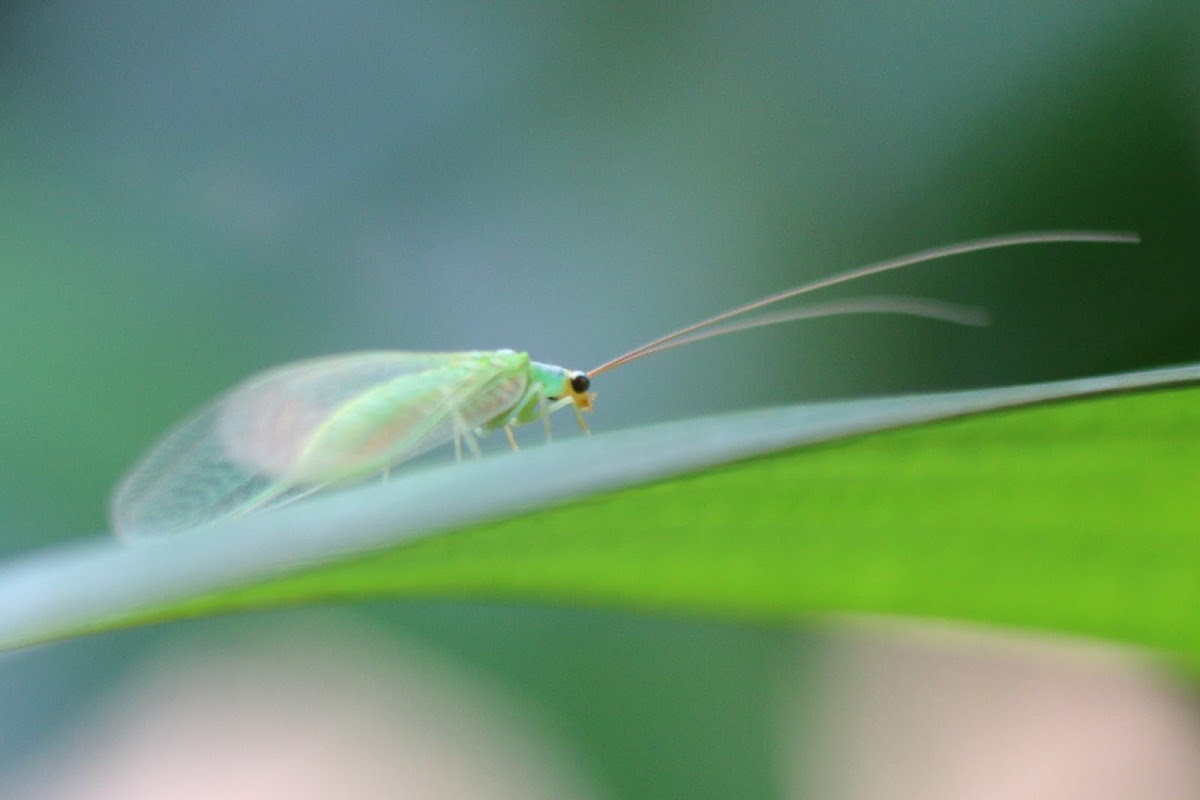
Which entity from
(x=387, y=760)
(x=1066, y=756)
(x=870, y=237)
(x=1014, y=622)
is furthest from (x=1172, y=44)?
(x=387, y=760)

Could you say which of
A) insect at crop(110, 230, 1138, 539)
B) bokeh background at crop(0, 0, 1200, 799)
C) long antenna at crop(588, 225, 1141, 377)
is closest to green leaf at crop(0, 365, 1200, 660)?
long antenna at crop(588, 225, 1141, 377)

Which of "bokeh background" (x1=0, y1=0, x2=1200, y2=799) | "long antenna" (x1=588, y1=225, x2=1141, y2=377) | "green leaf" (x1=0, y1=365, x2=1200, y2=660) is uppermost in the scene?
"bokeh background" (x1=0, y1=0, x2=1200, y2=799)

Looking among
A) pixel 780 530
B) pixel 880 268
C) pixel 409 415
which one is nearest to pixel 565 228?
pixel 409 415

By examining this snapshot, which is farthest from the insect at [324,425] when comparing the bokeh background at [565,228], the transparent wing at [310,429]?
the bokeh background at [565,228]

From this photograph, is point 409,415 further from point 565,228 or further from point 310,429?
point 565,228

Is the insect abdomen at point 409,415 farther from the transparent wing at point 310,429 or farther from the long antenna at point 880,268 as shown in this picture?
the long antenna at point 880,268

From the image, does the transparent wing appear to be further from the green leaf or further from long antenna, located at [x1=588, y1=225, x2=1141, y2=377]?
the green leaf

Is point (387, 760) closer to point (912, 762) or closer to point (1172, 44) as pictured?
point (912, 762)
